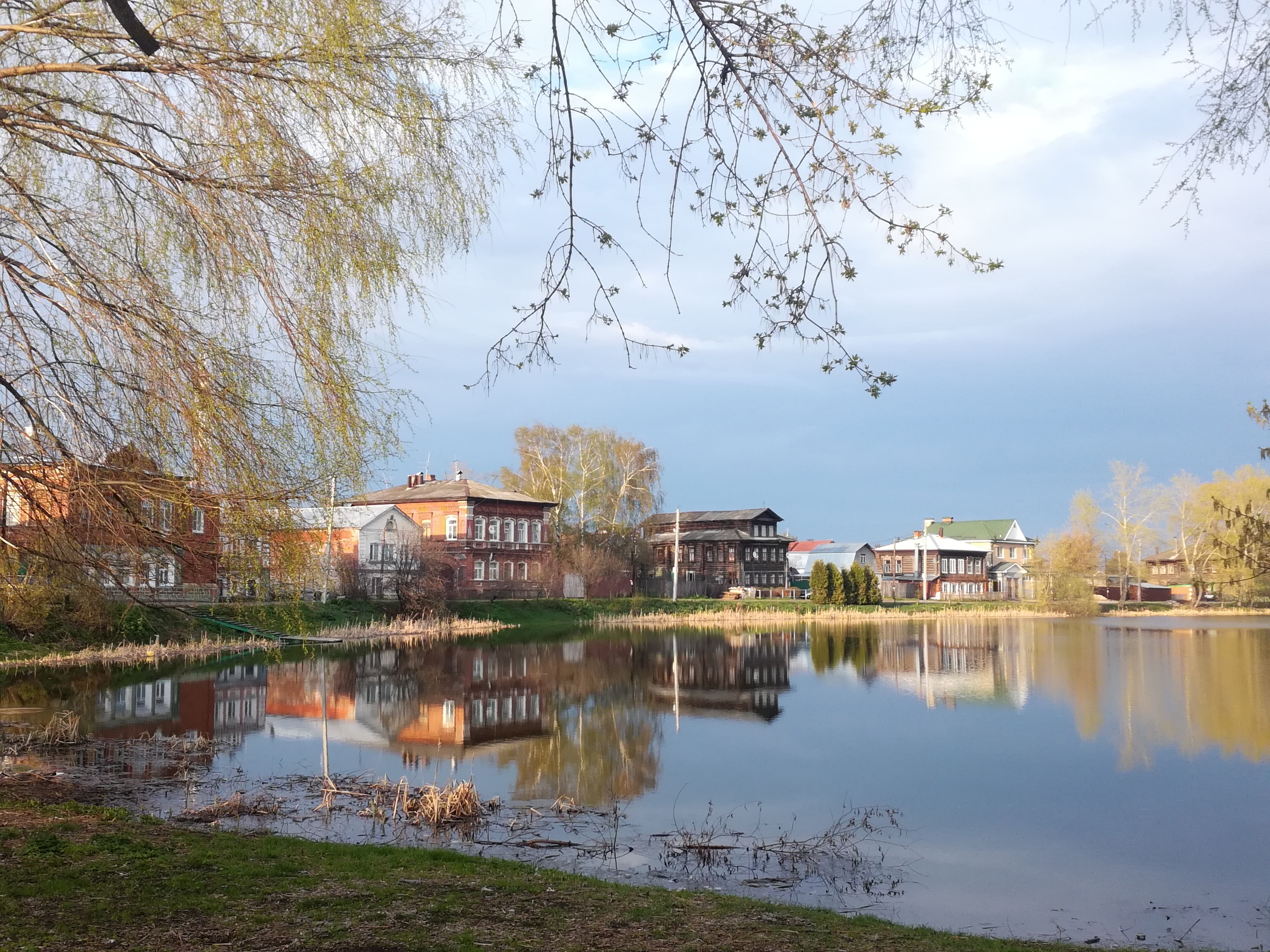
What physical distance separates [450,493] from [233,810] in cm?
4281

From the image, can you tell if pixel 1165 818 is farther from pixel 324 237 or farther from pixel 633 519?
pixel 633 519

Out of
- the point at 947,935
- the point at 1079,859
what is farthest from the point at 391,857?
the point at 1079,859

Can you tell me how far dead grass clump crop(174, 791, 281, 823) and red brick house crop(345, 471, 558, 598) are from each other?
128 ft

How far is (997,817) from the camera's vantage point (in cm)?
1278

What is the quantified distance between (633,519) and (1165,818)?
5006 cm

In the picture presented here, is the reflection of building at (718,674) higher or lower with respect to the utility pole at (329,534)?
lower

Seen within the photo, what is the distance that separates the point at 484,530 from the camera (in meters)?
53.1

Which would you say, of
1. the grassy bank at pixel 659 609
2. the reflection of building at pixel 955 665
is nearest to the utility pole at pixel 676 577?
the grassy bank at pixel 659 609

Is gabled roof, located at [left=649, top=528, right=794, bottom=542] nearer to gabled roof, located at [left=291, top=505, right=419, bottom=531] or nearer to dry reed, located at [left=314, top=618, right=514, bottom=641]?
dry reed, located at [left=314, top=618, right=514, bottom=641]

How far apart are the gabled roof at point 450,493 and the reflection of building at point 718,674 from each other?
1655 centimetres

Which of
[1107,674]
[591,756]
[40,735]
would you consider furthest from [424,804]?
[1107,674]

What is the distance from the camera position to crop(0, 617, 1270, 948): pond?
9781 mm

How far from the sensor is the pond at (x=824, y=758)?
32.1 ft

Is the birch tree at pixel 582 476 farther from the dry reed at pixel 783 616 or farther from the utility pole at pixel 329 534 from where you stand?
the utility pole at pixel 329 534
